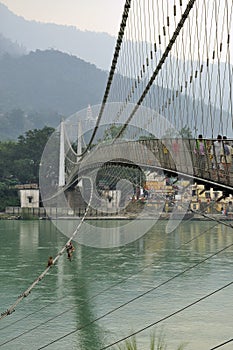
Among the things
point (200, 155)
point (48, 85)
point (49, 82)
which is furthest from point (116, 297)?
point (49, 82)

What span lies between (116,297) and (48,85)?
6578 inches

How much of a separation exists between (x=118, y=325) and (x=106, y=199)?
1594 inches

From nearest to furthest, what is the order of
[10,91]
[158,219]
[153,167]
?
[153,167], [158,219], [10,91]

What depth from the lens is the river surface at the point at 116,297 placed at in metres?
11.9

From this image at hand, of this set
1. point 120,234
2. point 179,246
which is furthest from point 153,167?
point 120,234

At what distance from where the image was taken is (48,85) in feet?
589

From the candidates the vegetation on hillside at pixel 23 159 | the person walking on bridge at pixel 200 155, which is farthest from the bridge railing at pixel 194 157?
the vegetation on hillside at pixel 23 159

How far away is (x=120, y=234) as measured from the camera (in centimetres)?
3591

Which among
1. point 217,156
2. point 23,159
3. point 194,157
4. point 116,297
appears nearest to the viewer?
point 217,156

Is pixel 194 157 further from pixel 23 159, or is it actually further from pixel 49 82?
pixel 49 82

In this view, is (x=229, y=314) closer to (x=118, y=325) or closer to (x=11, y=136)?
(x=118, y=325)

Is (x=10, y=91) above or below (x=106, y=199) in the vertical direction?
above

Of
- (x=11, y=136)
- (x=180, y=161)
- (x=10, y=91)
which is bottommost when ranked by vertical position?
(x=180, y=161)

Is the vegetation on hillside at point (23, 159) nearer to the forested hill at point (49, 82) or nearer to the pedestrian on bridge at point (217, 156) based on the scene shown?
the pedestrian on bridge at point (217, 156)
